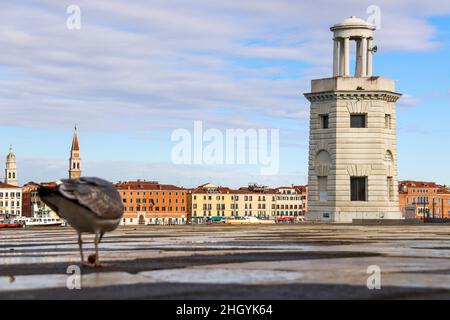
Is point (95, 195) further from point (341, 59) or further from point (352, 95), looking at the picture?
point (341, 59)

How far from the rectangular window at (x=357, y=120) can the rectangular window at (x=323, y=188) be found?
6.16 meters

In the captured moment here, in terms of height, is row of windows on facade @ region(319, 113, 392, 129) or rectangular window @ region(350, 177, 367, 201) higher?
row of windows on facade @ region(319, 113, 392, 129)

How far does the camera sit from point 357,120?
3403 inches

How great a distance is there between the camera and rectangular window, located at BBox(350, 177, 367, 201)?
3401 inches

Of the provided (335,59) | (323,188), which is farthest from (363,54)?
(323,188)

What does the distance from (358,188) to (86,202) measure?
7161cm

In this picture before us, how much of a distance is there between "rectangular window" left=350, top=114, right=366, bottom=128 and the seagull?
70.1 metres

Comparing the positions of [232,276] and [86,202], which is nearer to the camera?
[232,276]

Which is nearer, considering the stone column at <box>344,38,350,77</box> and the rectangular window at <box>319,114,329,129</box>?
the stone column at <box>344,38,350,77</box>

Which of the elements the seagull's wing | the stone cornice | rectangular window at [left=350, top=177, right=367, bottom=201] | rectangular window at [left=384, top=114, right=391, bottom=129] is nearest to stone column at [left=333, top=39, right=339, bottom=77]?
the stone cornice

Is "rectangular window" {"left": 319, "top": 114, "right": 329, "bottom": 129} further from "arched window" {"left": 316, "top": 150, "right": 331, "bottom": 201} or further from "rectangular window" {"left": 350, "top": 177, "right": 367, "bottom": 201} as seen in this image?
"rectangular window" {"left": 350, "top": 177, "right": 367, "bottom": 201}

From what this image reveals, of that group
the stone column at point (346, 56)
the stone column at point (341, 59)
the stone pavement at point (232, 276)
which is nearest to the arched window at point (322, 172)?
the stone column at point (341, 59)

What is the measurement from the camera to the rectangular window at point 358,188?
8638 cm
